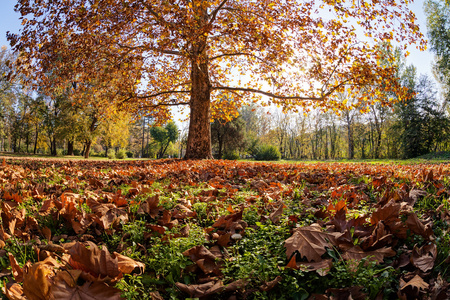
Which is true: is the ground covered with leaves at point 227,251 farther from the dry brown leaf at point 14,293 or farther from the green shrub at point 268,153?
the green shrub at point 268,153

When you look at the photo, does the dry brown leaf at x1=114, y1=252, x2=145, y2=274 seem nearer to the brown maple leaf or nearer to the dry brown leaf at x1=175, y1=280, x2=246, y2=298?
the dry brown leaf at x1=175, y1=280, x2=246, y2=298

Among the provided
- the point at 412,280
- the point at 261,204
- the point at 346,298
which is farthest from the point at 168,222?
the point at 412,280

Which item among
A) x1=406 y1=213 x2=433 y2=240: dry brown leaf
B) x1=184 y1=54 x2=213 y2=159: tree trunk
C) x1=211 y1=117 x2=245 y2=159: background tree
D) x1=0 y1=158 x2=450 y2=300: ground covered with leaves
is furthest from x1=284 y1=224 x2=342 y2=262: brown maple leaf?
x1=211 y1=117 x2=245 y2=159: background tree

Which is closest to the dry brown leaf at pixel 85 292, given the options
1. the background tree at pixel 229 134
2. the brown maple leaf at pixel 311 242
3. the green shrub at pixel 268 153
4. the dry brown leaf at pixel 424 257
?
the brown maple leaf at pixel 311 242

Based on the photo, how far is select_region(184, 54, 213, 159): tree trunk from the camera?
34.9 ft

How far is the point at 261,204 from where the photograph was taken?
249 centimetres

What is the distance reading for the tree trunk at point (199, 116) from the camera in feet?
34.9

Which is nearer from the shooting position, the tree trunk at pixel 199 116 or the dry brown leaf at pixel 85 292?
the dry brown leaf at pixel 85 292

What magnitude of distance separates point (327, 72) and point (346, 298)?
32.0 feet

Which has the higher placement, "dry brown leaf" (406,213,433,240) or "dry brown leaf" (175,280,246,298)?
"dry brown leaf" (406,213,433,240)

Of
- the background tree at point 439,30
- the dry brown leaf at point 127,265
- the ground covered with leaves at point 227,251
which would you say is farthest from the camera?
the background tree at point 439,30

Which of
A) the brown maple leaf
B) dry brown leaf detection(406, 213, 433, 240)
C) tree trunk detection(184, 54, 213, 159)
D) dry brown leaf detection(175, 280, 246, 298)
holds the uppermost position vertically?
tree trunk detection(184, 54, 213, 159)

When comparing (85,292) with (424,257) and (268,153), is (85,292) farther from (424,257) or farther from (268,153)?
(268,153)

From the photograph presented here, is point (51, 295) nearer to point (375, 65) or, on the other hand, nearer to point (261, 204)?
point (261, 204)
